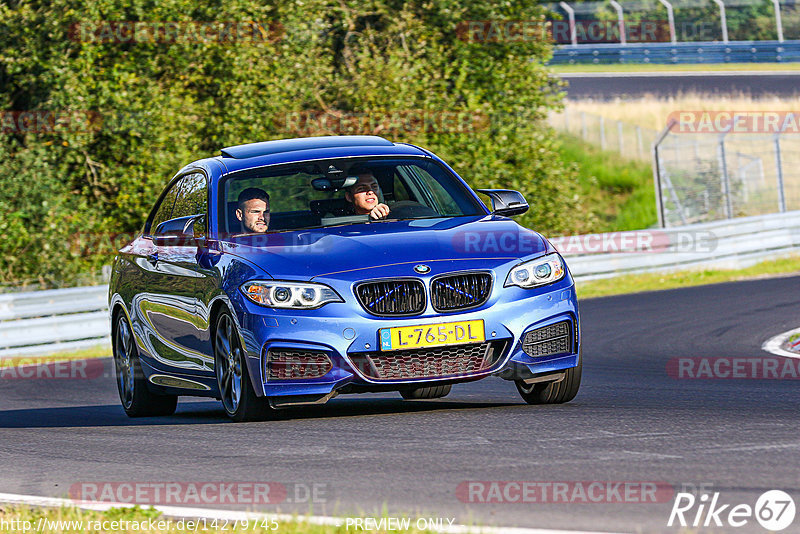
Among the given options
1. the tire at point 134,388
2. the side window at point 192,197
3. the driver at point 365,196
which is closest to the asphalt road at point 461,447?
the tire at point 134,388

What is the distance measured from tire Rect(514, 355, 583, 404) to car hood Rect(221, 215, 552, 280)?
763 mm

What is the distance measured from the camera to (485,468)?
245 inches

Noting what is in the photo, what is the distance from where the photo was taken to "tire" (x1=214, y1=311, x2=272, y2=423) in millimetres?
8070

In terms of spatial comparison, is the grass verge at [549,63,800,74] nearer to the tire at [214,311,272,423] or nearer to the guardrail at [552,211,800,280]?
the guardrail at [552,211,800,280]

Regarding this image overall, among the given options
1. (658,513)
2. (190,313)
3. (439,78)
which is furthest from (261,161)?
(439,78)

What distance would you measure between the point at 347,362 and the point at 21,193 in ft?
57.4

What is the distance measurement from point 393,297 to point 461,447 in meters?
1.19

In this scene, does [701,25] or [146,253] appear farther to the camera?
[701,25]

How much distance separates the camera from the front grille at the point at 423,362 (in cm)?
773

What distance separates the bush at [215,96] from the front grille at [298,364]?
635 inches

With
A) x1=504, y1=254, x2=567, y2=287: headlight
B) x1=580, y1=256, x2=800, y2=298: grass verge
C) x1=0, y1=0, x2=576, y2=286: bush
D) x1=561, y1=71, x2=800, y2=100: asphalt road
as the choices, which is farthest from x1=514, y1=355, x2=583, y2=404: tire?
x1=561, y1=71, x2=800, y2=100: asphalt road

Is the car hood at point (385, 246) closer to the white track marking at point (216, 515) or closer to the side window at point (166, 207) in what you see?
the side window at point (166, 207)

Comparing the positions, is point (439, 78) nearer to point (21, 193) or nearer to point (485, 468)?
point (21, 193)

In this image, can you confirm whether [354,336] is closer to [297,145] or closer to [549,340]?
[549,340]
